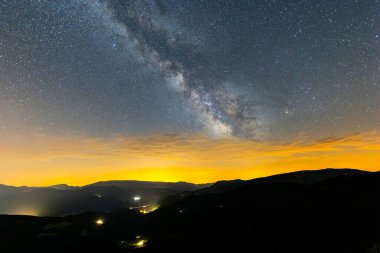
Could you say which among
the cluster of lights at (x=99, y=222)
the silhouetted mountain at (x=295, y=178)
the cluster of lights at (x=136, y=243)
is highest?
the silhouetted mountain at (x=295, y=178)

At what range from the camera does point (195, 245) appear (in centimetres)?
5609

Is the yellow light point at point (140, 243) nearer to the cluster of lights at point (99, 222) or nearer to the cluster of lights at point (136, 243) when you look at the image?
the cluster of lights at point (136, 243)

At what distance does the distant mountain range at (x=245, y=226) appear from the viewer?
46250 mm

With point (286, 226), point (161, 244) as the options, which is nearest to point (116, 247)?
point (161, 244)

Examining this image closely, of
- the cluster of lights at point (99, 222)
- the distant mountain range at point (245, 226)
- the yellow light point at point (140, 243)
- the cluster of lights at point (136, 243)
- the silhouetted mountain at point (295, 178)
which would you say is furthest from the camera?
the silhouetted mountain at point (295, 178)

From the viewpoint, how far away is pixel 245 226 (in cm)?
5681

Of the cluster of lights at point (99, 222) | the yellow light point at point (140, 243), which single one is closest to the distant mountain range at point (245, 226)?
the yellow light point at point (140, 243)

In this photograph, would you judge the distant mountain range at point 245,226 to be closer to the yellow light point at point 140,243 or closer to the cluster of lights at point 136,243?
the yellow light point at point 140,243

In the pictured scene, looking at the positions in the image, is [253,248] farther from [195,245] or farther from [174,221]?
[174,221]

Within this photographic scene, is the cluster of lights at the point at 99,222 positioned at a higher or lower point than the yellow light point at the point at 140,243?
higher

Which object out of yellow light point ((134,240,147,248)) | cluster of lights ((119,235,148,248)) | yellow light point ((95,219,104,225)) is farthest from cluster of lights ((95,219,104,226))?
yellow light point ((134,240,147,248))

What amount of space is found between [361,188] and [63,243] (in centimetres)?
6741

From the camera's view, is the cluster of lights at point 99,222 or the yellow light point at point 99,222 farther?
the yellow light point at point 99,222

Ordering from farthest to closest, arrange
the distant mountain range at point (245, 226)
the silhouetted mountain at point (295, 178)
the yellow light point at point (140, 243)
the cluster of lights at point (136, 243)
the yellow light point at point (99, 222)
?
the silhouetted mountain at point (295, 178)
the yellow light point at point (99, 222)
the yellow light point at point (140, 243)
the cluster of lights at point (136, 243)
the distant mountain range at point (245, 226)
